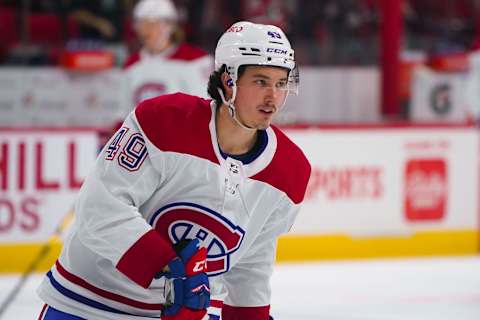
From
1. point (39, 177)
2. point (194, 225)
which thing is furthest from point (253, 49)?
point (39, 177)

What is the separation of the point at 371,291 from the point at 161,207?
3356mm

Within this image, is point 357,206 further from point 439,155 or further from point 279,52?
point 279,52

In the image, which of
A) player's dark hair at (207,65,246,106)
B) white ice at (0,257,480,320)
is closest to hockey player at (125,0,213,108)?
white ice at (0,257,480,320)

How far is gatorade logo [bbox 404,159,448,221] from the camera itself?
6434 mm

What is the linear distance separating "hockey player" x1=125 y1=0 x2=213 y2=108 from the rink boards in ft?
1.75

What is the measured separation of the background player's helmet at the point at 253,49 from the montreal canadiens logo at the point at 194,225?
0.28 m

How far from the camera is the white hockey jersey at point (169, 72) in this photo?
5227mm

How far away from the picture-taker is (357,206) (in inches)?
250

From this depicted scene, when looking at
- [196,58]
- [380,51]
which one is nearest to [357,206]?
[196,58]

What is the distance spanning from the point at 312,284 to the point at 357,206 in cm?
94

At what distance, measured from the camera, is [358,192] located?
6.32 meters

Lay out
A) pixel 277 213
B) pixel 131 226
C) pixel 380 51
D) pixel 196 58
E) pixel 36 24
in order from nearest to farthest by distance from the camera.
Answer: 1. pixel 131 226
2. pixel 277 213
3. pixel 196 58
4. pixel 36 24
5. pixel 380 51

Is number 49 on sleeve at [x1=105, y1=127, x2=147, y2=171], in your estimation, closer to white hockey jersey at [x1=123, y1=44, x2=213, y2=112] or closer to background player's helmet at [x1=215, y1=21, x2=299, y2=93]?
background player's helmet at [x1=215, y1=21, x2=299, y2=93]

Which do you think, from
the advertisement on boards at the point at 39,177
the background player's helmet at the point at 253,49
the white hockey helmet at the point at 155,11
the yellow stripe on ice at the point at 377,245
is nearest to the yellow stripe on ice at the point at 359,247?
the yellow stripe on ice at the point at 377,245
